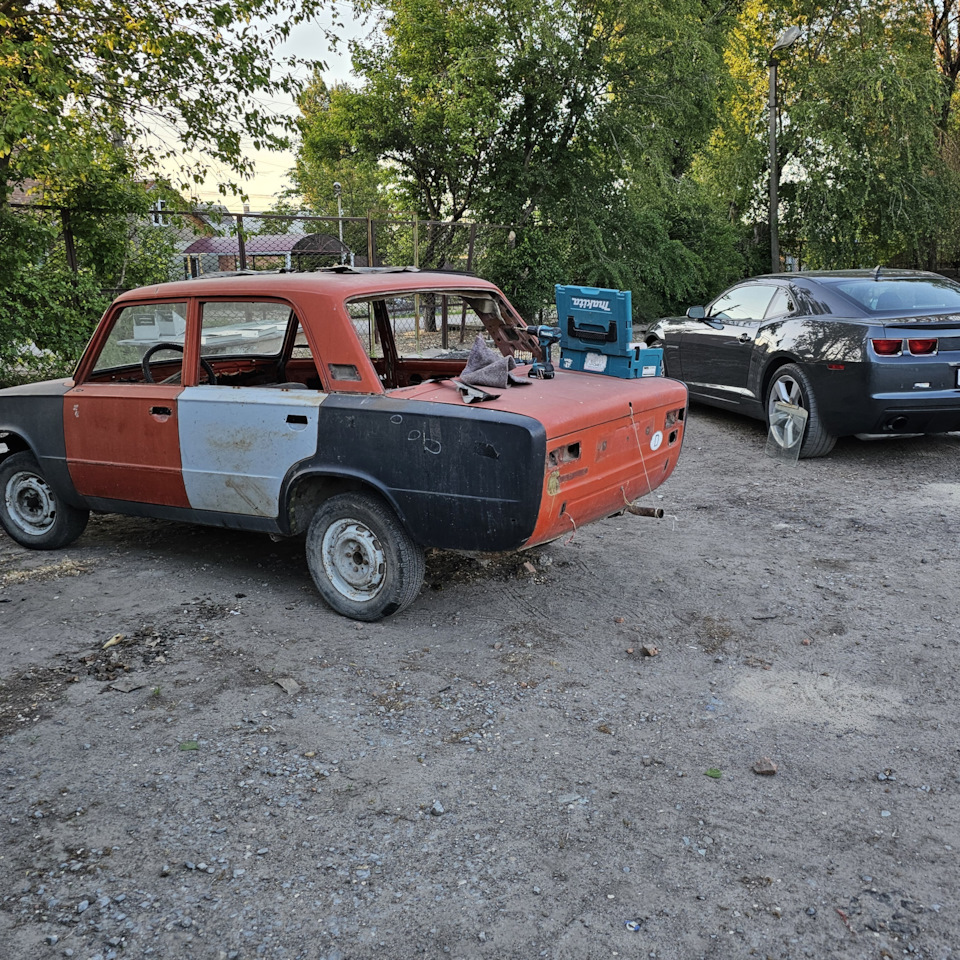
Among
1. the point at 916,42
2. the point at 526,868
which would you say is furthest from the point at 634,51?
the point at 526,868

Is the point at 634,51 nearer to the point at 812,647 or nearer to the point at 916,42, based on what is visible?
the point at 916,42

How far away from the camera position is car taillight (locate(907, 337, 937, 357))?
7.49 m

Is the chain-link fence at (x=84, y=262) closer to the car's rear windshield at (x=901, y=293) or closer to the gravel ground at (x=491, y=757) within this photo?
the car's rear windshield at (x=901, y=293)

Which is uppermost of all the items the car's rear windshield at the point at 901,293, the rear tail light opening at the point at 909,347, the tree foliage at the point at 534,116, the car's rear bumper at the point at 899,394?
the tree foliage at the point at 534,116

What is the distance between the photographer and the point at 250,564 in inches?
225

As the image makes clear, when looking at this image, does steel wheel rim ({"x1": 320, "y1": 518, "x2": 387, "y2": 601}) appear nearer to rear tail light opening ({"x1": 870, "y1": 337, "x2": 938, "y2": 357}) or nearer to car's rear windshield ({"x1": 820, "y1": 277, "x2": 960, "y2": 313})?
rear tail light opening ({"x1": 870, "y1": 337, "x2": 938, "y2": 357})

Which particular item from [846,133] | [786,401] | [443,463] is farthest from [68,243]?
[846,133]

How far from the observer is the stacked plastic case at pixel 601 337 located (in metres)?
5.15

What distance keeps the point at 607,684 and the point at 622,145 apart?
691 inches

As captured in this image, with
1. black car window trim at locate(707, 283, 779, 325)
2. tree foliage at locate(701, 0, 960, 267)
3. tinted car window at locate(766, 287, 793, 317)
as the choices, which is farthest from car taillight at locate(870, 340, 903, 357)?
tree foliage at locate(701, 0, 960, 267)

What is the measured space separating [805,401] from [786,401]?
0.30 metres

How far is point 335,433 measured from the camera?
4547 millimetres

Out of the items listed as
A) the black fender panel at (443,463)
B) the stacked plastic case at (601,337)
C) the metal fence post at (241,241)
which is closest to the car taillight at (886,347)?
the stacked plastic case at (601,337)

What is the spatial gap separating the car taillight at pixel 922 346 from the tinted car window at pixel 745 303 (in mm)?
1679
